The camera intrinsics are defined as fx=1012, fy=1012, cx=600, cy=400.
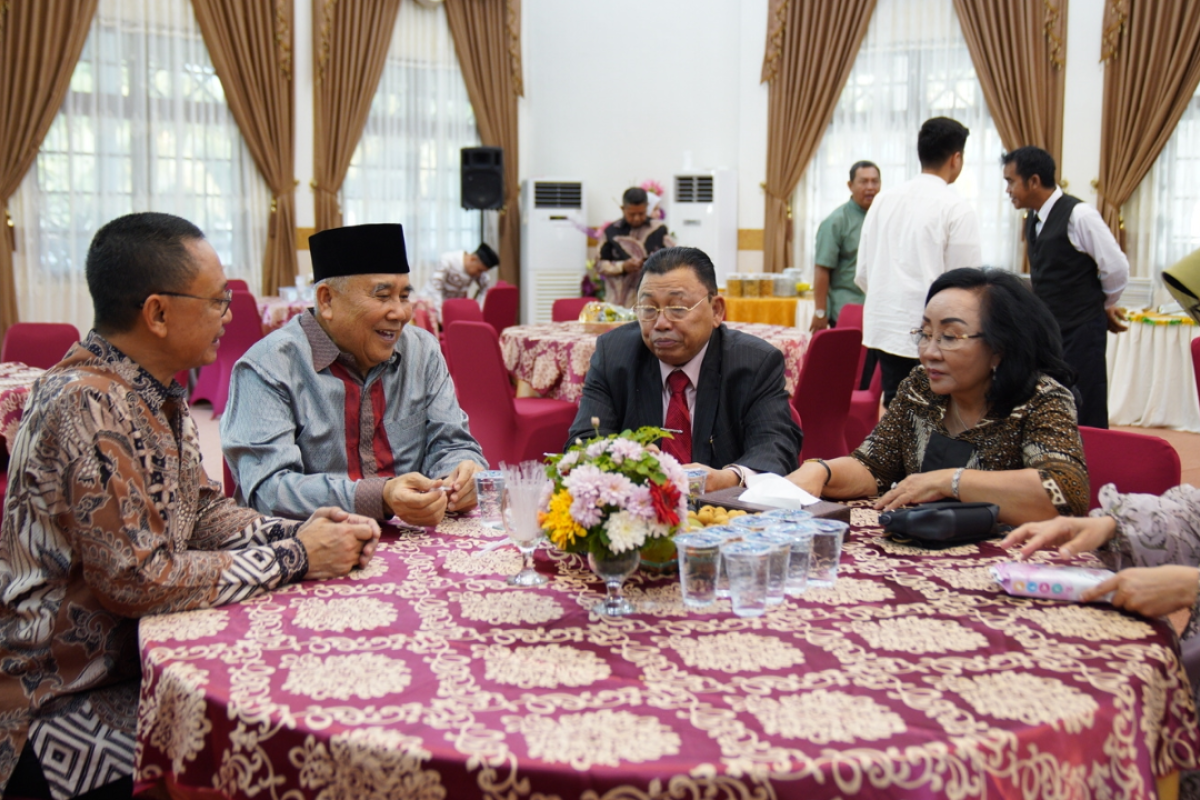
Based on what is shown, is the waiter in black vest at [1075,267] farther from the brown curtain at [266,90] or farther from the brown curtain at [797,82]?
the brown curtain at [266,90]

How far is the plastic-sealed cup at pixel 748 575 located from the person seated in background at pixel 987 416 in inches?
28.0

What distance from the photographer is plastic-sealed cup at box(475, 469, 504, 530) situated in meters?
1.87

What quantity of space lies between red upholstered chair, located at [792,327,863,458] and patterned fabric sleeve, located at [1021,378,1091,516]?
197 centimetres

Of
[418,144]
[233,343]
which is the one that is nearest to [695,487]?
[233,343]

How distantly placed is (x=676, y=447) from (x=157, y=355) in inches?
55.9

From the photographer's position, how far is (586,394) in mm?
→ 2809

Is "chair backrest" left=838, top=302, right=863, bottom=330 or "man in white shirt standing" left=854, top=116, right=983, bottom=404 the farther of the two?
"chair backrest" left=838, top=302, right=863, bottom=330

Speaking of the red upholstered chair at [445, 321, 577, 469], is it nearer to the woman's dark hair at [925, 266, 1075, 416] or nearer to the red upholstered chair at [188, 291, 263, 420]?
the woman's dark hair at [925, 266, 1075, 416]

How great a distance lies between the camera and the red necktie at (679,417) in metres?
2.72

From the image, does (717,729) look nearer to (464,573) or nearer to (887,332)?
(464,573)

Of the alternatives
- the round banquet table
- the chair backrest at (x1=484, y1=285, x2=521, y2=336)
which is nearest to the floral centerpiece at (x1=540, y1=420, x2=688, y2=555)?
the round banquet table

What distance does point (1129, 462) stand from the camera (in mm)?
2176

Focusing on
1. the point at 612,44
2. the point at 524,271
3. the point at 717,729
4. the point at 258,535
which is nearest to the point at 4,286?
the point at 524,271

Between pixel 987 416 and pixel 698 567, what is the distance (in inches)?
40.9
